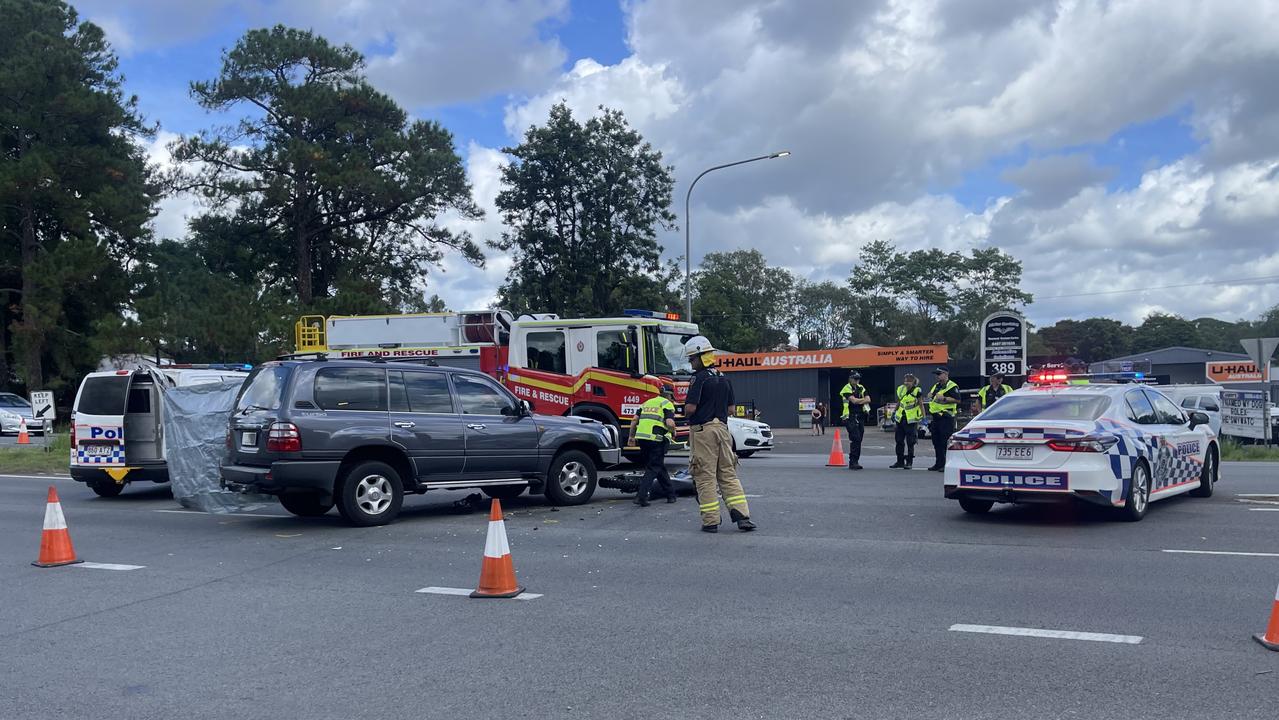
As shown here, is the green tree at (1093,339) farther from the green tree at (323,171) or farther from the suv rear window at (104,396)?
the suv rear window at (104,396)

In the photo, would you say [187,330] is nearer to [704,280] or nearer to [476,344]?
[476,344]

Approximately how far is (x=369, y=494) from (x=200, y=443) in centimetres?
300

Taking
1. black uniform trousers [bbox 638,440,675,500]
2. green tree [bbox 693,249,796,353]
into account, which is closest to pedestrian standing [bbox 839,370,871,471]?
black uniform trousers [bbox 638,440,675,500]

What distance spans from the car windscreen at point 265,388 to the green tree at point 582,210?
33395 millimetres

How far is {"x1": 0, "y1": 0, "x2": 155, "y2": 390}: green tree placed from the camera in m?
38.1

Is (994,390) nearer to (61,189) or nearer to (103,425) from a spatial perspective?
(103,425)

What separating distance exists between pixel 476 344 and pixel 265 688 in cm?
1399

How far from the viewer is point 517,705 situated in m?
5.08

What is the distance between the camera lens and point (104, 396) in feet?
48.1

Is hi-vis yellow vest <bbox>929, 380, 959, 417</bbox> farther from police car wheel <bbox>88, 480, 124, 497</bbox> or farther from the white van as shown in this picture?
police car wheel <bbox>88, 480, 124, 497</bbox>

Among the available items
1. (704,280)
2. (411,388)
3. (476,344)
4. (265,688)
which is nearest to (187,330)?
(476,344)

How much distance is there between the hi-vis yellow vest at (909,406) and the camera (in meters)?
16.6

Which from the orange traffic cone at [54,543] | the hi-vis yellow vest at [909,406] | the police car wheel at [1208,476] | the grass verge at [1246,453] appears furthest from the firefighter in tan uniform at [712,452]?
the grass verge at [1246,453]

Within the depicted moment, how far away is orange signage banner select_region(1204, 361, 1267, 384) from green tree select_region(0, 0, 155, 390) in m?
40.3
